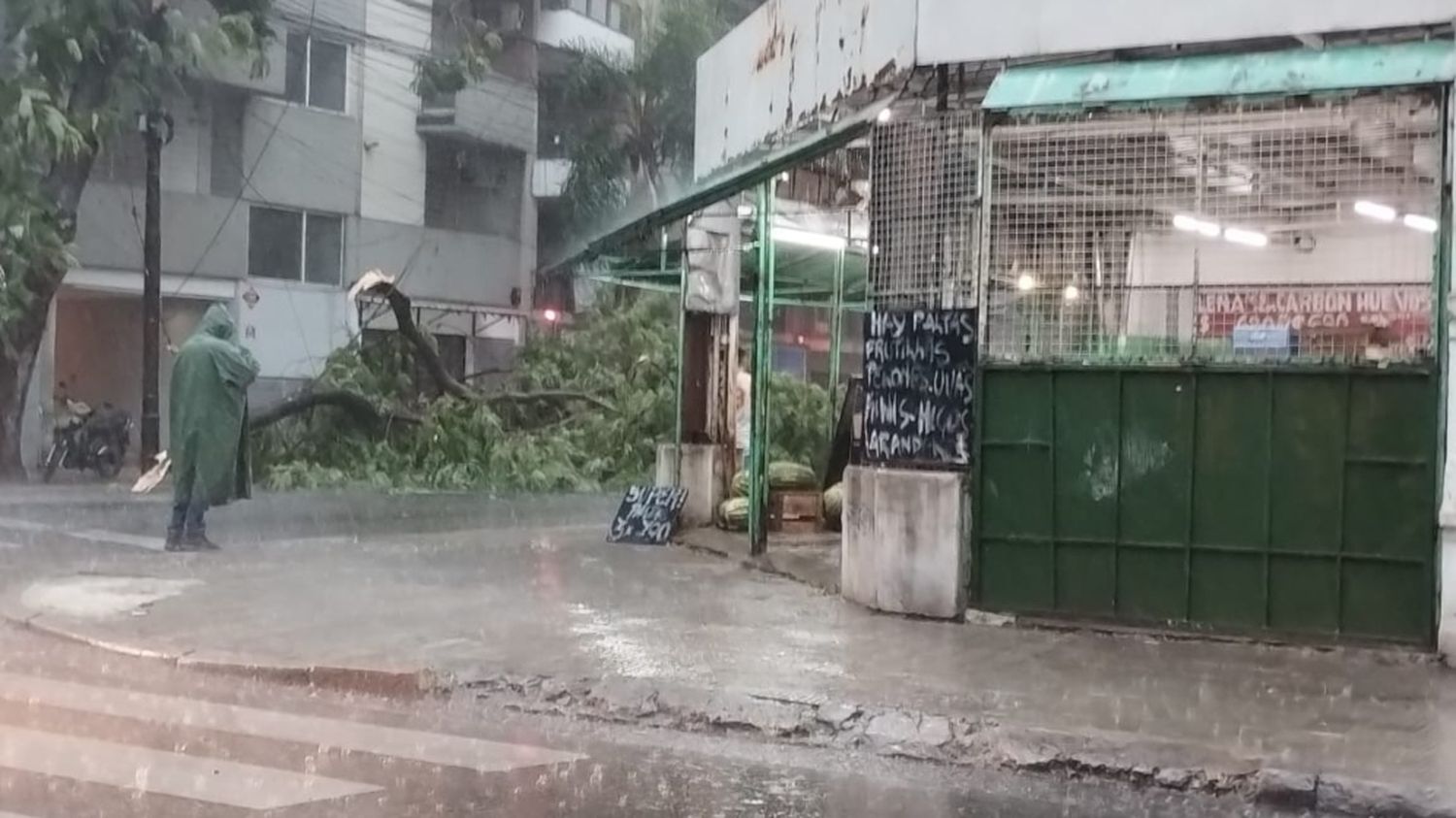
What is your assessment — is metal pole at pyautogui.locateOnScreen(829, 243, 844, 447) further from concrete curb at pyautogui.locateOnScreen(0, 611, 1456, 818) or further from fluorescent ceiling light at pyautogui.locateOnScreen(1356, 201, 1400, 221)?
concrete curb at pyautogui.locateOnScreen(0, 611, 1456, 818)

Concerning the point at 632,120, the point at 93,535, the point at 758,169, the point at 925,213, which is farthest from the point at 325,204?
the point at 925,213

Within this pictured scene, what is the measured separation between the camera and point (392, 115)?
30094mm

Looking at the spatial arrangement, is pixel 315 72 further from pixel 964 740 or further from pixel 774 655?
pixel 964 740

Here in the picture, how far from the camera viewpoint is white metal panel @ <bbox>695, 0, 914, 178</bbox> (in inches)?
432

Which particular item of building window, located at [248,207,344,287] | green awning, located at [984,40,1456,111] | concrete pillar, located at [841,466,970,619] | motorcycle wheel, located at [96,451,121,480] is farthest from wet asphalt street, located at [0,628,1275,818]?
building window, located at [248,207,344,287]

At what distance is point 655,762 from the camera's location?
6.80 meters

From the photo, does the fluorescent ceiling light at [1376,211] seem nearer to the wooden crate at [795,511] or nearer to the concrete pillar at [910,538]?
the concrete pillar at [910,538]

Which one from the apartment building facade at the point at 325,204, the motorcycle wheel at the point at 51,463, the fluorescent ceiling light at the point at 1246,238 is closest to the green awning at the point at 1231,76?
the fluorescent ceiling light at the point at 1246,238

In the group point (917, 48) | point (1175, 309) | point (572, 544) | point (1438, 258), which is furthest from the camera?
point (572, 544)

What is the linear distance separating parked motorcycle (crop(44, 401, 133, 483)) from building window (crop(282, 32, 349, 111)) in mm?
7378

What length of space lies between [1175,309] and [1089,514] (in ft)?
4.76

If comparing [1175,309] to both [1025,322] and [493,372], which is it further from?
[493,372]

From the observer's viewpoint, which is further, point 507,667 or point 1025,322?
point 1025,322

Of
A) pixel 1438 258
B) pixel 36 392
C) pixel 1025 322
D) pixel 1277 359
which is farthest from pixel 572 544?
pixel 36 392
